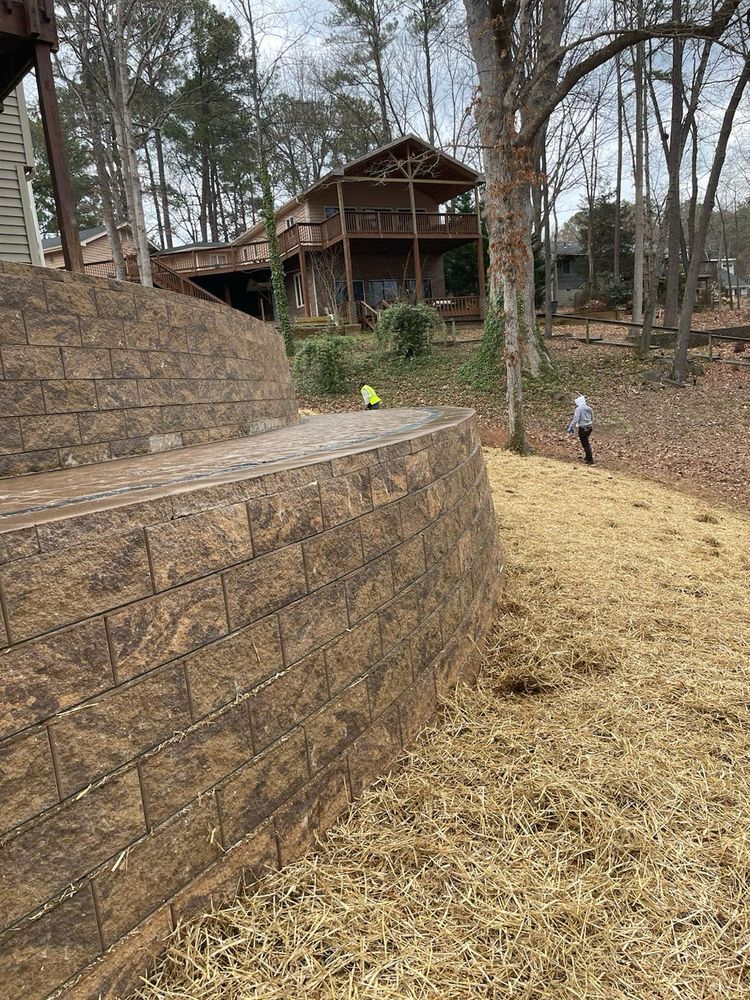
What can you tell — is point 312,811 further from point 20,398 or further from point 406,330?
point 406,330

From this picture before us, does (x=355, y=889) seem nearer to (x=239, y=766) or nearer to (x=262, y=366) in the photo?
(x=239, y=766)

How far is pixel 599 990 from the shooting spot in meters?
1.84

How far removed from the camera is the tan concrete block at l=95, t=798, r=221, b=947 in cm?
162

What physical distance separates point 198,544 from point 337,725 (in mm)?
954

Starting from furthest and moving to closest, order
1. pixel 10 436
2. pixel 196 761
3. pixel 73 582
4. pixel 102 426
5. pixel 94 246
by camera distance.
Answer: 1. pixel 94 246
2. pixel 102 426
3. pixel 10 436
4. pixel 196 761
5. pixel 73 582

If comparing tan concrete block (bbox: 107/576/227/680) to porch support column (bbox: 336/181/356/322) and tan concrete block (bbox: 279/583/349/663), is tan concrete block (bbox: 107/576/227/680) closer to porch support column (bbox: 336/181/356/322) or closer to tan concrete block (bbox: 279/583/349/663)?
tan concrete block (bbox: 279/583/349/663)

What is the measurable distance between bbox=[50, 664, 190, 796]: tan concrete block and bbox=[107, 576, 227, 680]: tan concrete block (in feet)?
0.18

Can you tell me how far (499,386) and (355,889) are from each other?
14.8m

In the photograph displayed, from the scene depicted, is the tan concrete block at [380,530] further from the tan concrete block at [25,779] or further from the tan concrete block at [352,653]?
the tan concrete block at [25,779]

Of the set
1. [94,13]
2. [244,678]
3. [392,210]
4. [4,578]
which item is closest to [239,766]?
[244,678]

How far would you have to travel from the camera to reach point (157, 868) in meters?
1.73

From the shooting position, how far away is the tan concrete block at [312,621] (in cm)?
219

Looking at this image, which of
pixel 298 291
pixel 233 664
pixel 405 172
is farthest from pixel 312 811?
pixel 298 291

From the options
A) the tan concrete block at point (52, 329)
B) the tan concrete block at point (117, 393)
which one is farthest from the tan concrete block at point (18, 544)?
the tan concrete block at point (117, 393)
